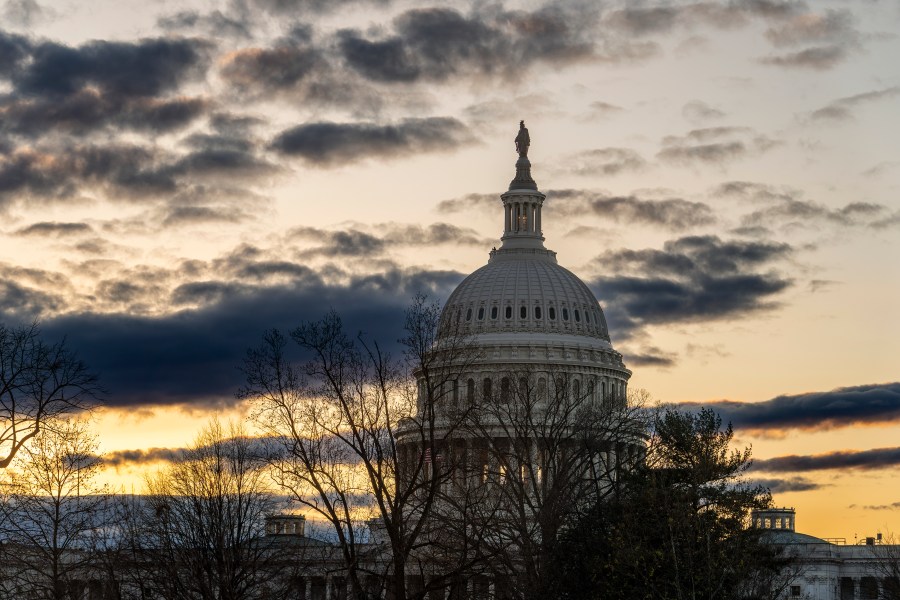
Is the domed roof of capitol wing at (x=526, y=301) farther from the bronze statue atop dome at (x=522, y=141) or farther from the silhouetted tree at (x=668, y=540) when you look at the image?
the silhouetted tree at (x=668, y=540)

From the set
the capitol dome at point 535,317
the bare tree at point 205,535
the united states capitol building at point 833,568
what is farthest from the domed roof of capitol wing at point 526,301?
the bare tree at point 205,535

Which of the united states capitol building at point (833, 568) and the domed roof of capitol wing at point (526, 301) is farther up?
the domed roof of capitol wing at point (526, 301)

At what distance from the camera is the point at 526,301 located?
160875mm

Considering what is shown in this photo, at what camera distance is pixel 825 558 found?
6166 inches

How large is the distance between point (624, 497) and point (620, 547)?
33.4 feet

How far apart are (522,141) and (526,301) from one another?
21829 mm

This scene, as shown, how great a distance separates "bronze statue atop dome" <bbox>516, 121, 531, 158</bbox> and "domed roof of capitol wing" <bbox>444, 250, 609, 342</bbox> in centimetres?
1355

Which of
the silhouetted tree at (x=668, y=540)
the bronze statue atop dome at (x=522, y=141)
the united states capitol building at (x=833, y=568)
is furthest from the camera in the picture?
the bronze statue atop dome at (x=522, y=141)

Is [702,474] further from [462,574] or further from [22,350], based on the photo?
[22,350]

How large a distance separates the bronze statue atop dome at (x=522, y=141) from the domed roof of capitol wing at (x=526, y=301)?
44.5ft

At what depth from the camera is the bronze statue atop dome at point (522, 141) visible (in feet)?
577

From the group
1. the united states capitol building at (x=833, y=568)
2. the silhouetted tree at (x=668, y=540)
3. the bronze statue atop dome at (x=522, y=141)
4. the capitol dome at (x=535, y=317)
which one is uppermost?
the bronze statue atop dome at (x=522, y=141)

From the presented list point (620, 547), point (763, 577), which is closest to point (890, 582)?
point (763, 577)

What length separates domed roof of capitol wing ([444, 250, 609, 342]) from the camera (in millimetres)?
159625
